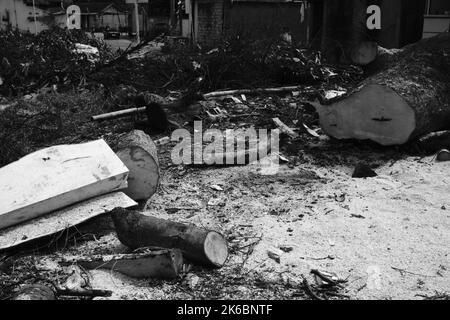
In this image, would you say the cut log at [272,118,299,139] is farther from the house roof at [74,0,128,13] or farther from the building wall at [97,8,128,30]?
the house roof at [74,0,128,13]

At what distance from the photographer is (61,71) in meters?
8.75

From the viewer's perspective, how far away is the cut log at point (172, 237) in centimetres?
298

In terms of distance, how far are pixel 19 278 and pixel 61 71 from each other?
648cm

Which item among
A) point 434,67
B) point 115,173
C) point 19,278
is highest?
point 434,67

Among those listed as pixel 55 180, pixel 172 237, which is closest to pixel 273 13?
pixel 55 180

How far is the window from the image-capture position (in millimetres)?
14523

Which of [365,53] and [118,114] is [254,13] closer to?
[365,53]

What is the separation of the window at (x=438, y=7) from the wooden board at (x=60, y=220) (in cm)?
1394

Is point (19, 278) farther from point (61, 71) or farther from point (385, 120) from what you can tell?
point (61, 71)

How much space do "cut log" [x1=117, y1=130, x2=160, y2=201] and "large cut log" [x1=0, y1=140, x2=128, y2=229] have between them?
17 centimetres

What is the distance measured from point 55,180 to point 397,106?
334cm

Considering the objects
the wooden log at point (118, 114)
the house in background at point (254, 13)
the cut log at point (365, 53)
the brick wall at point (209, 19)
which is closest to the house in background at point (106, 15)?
the brick wall at point (209, 19)

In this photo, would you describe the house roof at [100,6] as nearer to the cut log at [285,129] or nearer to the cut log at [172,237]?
the cut log at [285,129]
